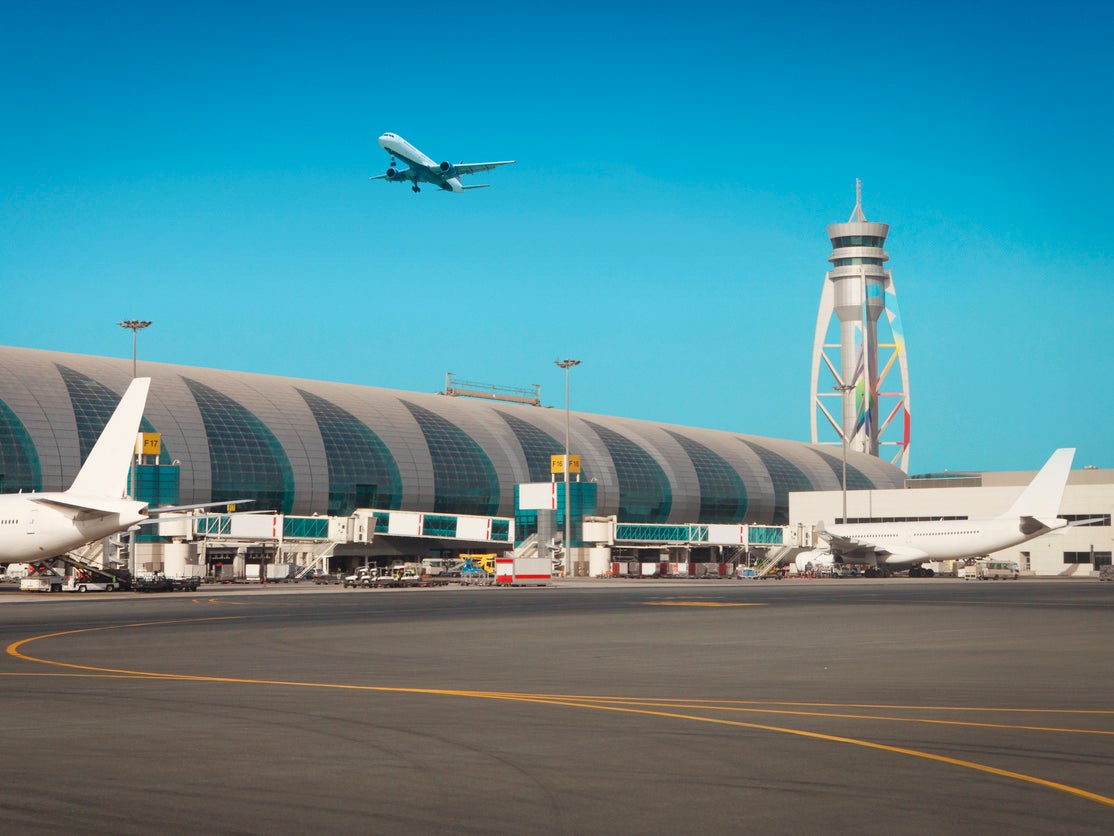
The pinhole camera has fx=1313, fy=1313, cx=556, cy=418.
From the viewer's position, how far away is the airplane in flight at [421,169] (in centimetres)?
6184

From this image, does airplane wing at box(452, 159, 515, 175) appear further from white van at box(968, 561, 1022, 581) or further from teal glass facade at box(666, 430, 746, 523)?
teal glass facade at box(666, 430, 746, 523)

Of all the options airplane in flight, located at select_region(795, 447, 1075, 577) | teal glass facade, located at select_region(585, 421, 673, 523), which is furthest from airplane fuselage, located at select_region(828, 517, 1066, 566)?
teal glass facade, located at select_region(585, 421, 673, 523)

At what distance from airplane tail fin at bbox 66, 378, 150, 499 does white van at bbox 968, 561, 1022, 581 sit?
6886 centimetres

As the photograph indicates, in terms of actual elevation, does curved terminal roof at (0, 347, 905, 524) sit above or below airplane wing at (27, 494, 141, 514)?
above

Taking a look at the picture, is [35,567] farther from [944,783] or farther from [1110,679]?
[944,783]

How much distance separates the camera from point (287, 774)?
40.8 feet

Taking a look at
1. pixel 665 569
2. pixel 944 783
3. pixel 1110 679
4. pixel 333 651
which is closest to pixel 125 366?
Result: pixel 665 569

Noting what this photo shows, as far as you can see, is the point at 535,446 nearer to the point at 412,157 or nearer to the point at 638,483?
the point at 638,483

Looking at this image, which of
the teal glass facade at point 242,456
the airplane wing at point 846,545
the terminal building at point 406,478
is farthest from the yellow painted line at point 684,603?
the airplane wing at point 846,545

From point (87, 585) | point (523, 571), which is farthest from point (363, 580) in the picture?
point (87, 585)

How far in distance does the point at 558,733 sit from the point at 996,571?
331ft

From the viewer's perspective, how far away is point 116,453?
58.8 m

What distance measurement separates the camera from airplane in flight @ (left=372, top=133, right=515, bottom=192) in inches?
2435

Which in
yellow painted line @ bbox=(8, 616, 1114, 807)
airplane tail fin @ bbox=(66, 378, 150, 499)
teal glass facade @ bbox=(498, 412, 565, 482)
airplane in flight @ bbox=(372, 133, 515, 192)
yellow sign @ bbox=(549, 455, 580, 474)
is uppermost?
airplane in flight @ bbox=(372, 133, 515, 192)
